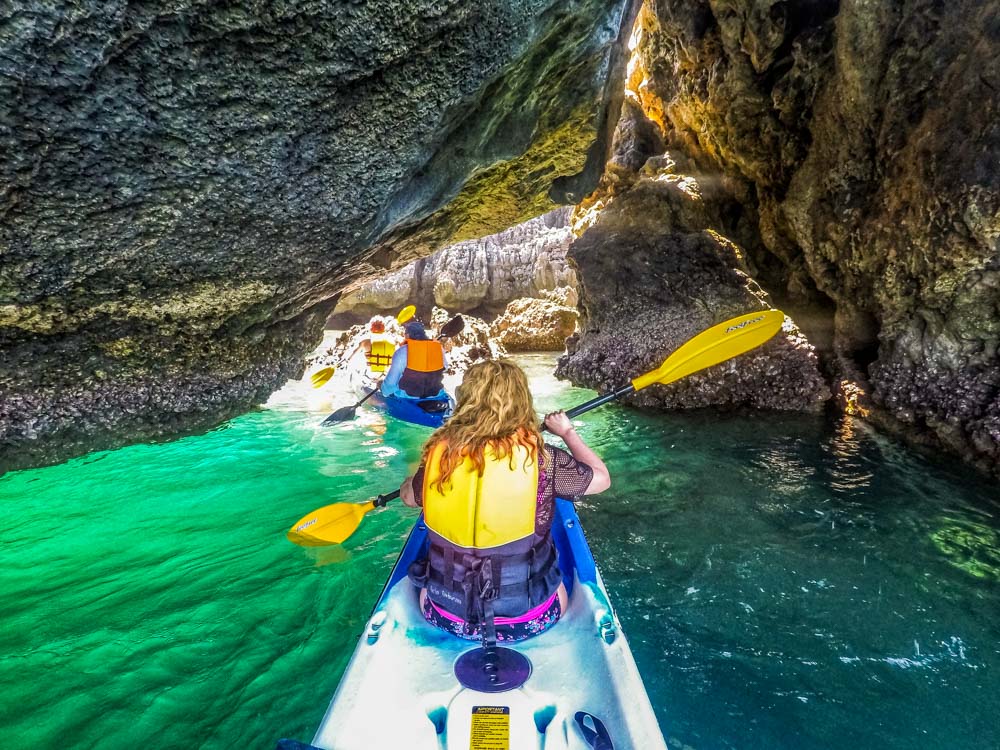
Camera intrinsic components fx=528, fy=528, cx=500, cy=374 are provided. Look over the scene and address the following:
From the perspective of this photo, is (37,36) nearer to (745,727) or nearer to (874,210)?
(745,727)

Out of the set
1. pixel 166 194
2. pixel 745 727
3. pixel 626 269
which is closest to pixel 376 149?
pixel 166 194

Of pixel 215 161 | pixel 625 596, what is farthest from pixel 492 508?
pixel 215 161

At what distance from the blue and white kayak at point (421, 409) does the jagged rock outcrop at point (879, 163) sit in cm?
497

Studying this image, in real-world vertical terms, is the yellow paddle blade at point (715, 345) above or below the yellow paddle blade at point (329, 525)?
above

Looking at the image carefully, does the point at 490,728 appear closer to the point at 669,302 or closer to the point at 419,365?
the point at 419,365

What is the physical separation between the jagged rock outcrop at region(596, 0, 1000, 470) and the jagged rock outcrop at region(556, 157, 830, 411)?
67cm

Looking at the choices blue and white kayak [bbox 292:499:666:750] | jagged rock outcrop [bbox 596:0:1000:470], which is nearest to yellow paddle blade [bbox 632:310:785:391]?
jagged rock outcrop [bbox 596:0:1000:470]

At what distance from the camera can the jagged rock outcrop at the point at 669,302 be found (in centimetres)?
730

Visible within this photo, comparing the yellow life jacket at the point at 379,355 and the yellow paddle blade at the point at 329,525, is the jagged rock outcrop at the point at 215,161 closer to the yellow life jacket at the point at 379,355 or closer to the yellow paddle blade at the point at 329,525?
the yellow paddle blade at the point at 329,525

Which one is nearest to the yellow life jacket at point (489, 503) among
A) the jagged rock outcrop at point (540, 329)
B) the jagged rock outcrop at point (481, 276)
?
the jagged rock outcrop at point (540, 329)

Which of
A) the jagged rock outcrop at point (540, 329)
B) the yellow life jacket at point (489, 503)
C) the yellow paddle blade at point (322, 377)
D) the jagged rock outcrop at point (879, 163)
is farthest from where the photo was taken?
the jagged rock outcrop at point (540, 329)

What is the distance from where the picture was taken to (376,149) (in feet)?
11.0

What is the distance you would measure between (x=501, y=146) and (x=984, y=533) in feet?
15.6

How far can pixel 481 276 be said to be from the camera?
21.3 meters
